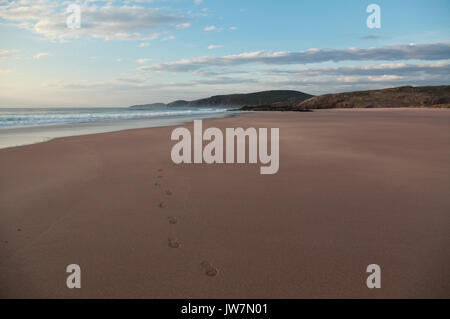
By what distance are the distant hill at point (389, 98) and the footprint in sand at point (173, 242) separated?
73573 millimetres

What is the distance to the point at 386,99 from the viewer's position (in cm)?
7025

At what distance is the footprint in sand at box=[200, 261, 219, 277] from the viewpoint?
2.33 meters

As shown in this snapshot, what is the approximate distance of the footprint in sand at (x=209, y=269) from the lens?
2328 mm

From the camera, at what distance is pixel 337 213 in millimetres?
3486

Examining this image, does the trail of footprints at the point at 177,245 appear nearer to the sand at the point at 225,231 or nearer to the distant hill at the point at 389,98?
the sand at the point at 225,231

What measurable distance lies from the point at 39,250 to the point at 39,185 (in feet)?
7.72

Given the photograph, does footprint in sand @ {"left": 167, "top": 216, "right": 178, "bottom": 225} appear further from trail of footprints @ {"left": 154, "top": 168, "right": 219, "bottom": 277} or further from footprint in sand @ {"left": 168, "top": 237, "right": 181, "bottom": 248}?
footprint in sand @ {"left": 168, "top": 237, "right": 181, "bottom": 248}

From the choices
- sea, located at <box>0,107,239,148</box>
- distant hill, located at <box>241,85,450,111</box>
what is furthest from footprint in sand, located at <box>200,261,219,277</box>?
distant hill, located at <box>241,85,450,111</box>

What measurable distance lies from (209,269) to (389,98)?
79562mm

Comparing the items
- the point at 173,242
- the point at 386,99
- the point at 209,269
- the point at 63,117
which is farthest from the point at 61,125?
the point at 386,99

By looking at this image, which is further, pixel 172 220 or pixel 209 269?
pixel 172 220

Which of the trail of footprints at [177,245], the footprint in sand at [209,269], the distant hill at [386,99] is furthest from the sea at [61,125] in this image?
the distant hill at [386,99]

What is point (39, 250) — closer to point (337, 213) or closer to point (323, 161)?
point (337, 213)

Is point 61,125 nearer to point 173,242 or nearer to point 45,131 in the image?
point 45,131
